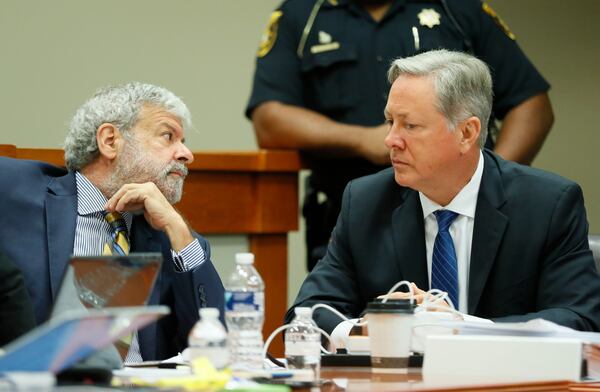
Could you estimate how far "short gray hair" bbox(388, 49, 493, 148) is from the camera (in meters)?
3.16

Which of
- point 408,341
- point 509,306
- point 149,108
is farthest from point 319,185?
point 408,341

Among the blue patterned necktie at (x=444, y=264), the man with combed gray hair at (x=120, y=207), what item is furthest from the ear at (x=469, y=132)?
the man with combed gray hair at (x=120, y=207)

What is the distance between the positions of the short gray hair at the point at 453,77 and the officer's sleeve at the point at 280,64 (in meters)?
1.45

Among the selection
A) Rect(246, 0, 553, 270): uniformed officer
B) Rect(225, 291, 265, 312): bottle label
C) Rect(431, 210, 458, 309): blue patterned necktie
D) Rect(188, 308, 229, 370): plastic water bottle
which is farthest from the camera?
Rect(246, 0, 553, 270): uniformed officer

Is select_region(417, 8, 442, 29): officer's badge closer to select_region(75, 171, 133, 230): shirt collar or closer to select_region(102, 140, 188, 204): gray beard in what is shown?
select_region(102, 140, 188, 204): gray beard

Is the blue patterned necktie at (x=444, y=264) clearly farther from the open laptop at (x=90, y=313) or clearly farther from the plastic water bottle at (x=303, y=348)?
the open laptop at (x=90, y=313)

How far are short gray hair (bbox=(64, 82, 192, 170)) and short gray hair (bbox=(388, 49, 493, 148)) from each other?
744mm

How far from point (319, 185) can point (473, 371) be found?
2.69 metres

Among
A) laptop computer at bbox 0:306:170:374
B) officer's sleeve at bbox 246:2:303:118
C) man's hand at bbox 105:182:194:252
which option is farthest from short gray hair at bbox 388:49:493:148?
laptop computer at bbox 0:306:170:374

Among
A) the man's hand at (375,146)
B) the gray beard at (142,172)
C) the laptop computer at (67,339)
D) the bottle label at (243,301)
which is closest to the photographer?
the laptop computer at (67,339)

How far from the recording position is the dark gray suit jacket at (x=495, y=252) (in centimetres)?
302

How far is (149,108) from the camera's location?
3387mm

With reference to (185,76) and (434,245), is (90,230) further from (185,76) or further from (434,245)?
(185,76)

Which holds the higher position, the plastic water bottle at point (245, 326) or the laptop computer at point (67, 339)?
the laptop computer at point (67, 339)
